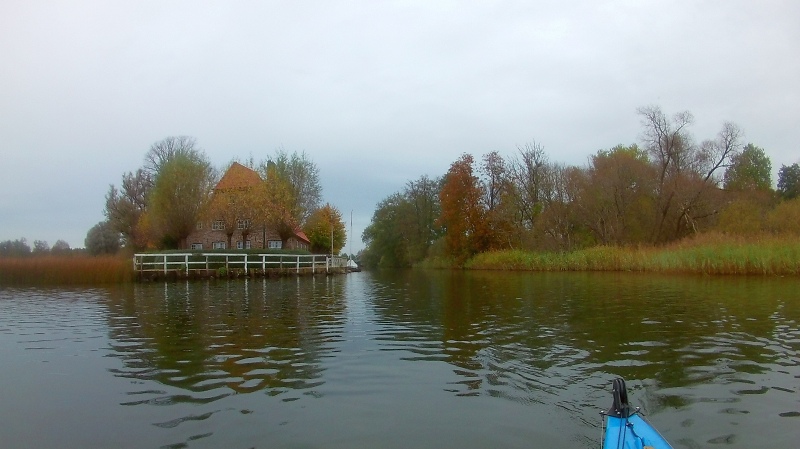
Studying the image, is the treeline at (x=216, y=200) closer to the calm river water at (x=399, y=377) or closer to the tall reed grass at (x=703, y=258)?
the tall reed grass at (x=703, y=258)

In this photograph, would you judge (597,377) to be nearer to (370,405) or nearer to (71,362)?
(370,405)

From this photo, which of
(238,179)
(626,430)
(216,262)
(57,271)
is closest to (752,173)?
(238,179)

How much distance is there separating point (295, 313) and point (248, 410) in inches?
332

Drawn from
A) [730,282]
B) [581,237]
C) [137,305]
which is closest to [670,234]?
[581,237]

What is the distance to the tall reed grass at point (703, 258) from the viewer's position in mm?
24516

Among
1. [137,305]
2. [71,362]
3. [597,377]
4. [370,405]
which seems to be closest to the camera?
[370,405]

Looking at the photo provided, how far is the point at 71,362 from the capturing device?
8438 mm

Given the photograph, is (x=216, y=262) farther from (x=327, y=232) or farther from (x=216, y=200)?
(x=327, y=232)

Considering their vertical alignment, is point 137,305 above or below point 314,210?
below

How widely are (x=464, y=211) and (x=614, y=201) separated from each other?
14819 mm

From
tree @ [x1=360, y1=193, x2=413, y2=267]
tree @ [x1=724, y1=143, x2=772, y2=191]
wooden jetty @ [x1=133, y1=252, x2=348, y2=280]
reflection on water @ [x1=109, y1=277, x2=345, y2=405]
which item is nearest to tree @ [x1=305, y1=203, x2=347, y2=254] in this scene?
tree @ [x1=360, y1=193, x2=413, y2=267]

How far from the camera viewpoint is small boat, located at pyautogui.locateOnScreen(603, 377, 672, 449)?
13.0 ft

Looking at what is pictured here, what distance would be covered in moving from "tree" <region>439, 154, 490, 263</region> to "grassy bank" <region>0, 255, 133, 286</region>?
106 ft

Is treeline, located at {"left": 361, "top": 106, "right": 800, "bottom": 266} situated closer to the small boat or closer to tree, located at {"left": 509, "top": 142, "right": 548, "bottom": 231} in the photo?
tree, located at {"left": 509, "top": 142, "right": 548, "bottom": 231}
